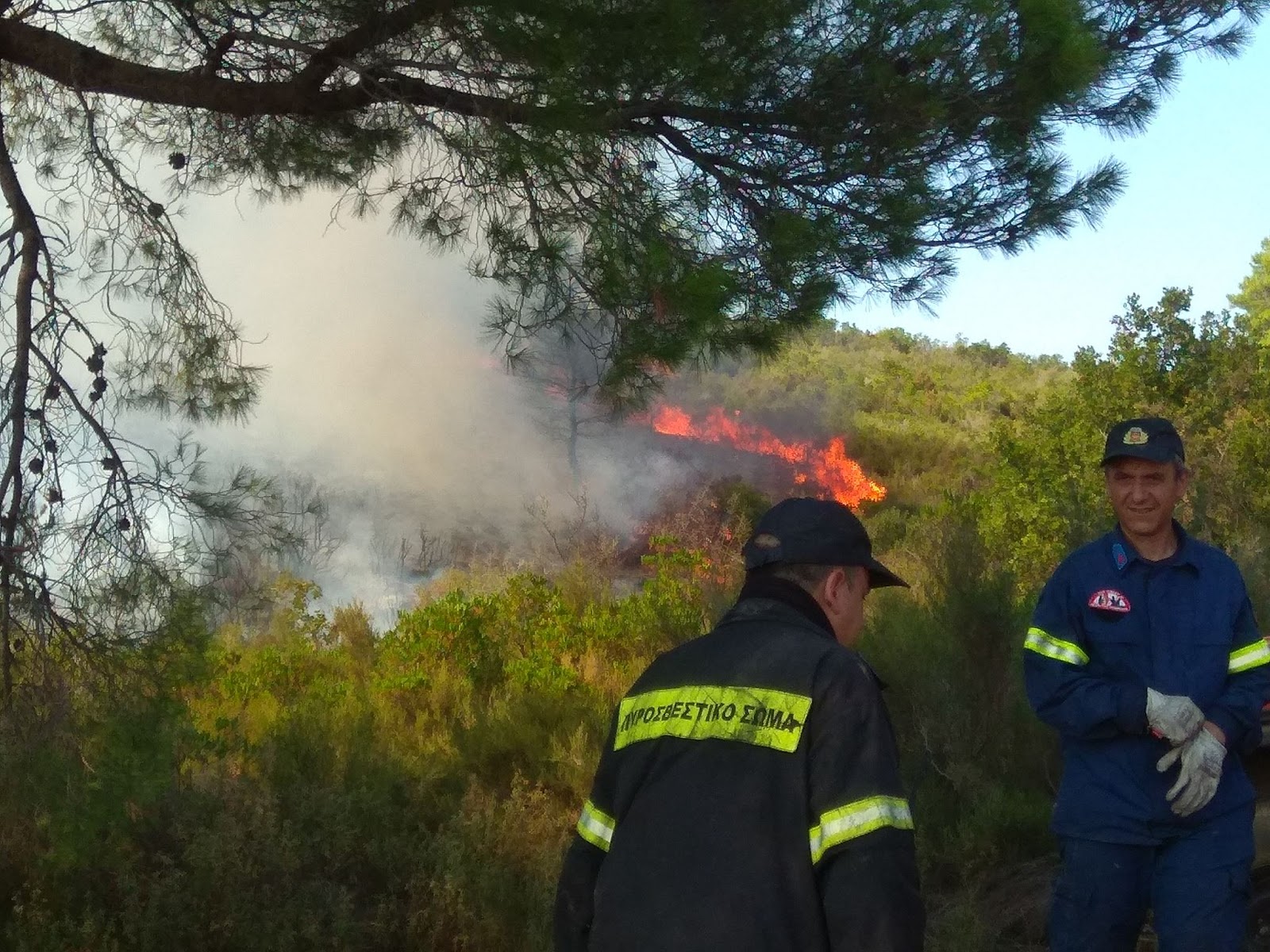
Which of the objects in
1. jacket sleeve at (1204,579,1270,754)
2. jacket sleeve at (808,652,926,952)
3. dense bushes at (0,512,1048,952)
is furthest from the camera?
dense bushes at (0,512,1048,952)

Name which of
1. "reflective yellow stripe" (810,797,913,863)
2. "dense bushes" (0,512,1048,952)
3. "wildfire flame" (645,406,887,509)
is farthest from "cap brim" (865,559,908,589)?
"wildfire flame" (645,406,887,509)

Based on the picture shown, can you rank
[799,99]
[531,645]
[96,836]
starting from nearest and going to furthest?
1. [799,99]
2. [96,836]
3. [531,645]

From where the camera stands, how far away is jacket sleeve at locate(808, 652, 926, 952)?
1910mm

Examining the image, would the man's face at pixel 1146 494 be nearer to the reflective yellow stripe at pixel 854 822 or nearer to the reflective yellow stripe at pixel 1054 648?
the reflective yellow stripe at pixel 1054 648

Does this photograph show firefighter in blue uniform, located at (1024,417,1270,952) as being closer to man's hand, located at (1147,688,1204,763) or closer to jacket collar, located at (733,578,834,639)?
man's hand, located at (1147,688,1204,763)

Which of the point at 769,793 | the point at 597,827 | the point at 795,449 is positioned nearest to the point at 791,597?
the point at 769,793

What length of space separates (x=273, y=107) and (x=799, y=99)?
2012 millimetres

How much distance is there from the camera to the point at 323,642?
36.4 ft

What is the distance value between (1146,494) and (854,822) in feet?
6.69

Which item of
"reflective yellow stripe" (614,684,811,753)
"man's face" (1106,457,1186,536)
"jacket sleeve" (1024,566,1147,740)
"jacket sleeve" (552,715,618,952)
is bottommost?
"jacket sleeve" (552,715,618,952)

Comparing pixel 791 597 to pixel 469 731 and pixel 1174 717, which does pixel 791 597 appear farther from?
pixel 469 731


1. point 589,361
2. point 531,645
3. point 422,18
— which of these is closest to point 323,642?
point 531,645

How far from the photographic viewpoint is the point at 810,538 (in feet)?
7.37

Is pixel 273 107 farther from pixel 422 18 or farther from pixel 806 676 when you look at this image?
pixel 806 676
